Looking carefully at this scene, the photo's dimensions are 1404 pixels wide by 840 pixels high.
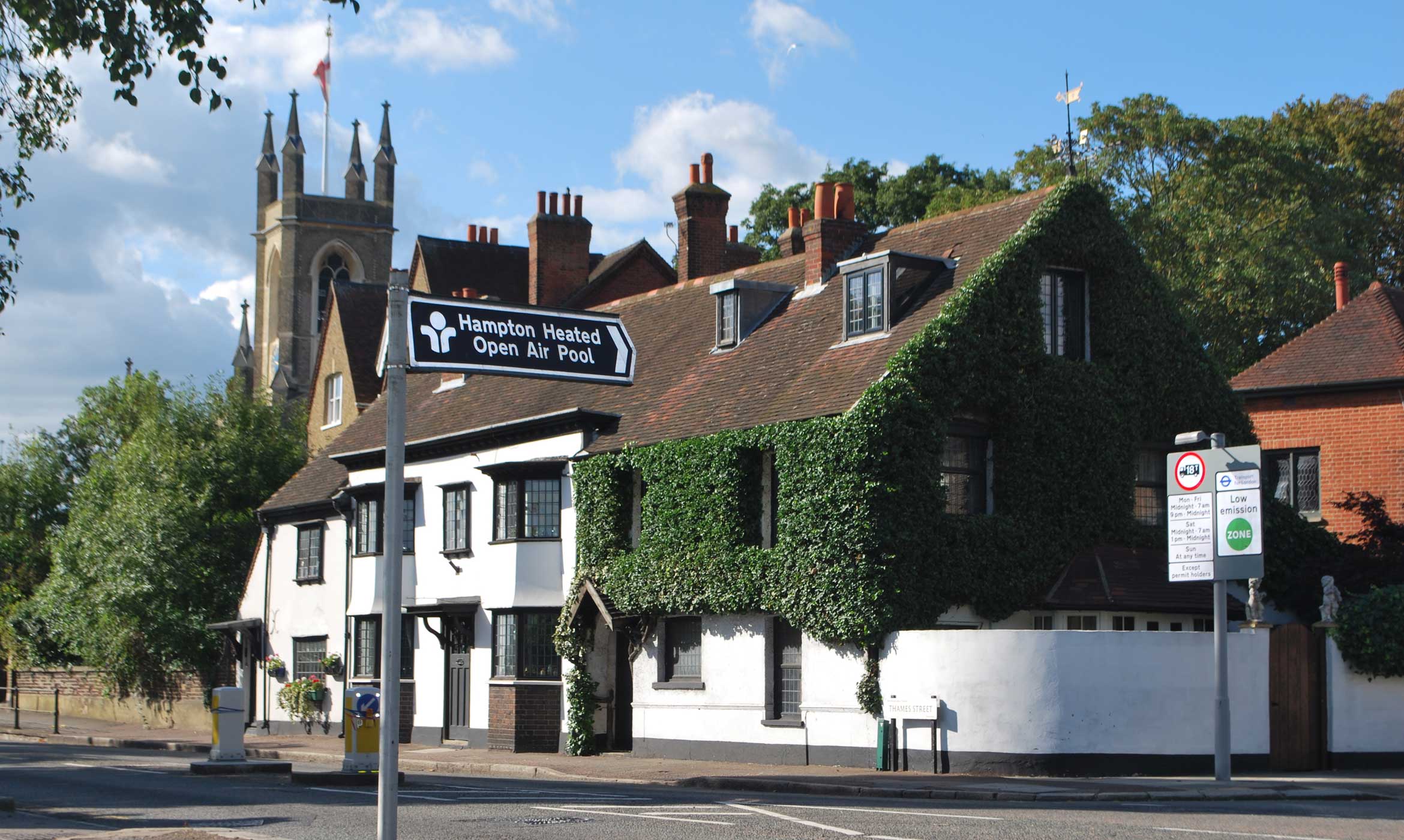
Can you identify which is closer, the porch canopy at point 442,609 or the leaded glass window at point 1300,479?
the porch canopy at point 442,609

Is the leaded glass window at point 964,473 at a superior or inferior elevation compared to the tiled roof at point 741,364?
inferior

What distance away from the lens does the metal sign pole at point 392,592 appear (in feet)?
29.7

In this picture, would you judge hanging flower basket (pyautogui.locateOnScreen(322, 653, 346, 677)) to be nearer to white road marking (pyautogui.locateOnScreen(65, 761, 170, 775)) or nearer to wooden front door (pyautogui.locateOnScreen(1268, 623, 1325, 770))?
white road marking (pyautogui.locateOnScreen(65, 761, 170, 775))

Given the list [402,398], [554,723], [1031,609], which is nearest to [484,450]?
[554,723]

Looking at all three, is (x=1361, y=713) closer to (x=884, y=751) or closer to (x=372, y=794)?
(x=884, y=751)

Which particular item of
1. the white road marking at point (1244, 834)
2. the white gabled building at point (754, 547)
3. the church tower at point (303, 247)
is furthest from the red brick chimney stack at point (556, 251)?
the church tower at point (303, 247)

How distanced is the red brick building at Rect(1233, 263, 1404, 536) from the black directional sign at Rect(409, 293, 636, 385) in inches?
998

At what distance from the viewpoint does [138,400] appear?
52500 millimetres

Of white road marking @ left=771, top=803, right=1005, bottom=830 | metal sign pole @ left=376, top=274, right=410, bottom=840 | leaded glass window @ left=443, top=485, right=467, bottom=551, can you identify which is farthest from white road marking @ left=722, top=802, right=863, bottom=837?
leaded glass window @ left=443, top=485, right=467, bottom=551

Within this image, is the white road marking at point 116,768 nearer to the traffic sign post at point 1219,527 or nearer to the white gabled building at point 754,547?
the white gabled building at point 754,547

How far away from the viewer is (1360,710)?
77.8ft

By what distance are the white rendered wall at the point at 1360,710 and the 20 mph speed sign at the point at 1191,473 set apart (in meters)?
4.57

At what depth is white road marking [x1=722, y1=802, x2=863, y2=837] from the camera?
1409 centimetres

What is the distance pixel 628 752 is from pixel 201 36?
657 inches
